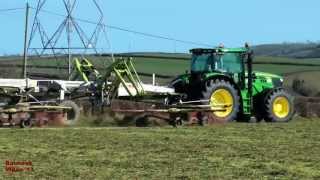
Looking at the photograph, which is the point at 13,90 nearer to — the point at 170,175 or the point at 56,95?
the point at 56,95

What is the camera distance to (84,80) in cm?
2219

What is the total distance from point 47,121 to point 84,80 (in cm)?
296

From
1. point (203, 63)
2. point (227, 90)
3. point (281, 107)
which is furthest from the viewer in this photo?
point (281, 107)

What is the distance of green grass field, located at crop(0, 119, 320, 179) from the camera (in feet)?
33.1

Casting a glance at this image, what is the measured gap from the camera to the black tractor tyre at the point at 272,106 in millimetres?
23391

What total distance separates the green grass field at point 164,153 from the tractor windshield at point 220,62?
461cm

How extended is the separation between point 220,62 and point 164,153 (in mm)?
10571

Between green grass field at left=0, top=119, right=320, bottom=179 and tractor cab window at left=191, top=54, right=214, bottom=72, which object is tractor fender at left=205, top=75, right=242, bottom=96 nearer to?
tractor cab window at left=191, top=54, right=214, bottom=72

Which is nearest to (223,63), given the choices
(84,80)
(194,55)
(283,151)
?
(194,55)

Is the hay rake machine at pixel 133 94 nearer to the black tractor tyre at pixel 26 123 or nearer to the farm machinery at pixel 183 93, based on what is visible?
the farm machinery at pixel 183 93

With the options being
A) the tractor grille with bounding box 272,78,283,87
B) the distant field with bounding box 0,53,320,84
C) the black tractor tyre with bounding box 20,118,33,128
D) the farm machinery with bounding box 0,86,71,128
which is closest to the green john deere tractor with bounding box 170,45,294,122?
the tractor grille with bounding box 272,78,283,87

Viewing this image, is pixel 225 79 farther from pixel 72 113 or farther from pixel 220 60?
pixel 72 113

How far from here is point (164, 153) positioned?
12648 millimetres

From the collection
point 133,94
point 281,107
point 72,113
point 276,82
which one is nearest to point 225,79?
point 281,107
